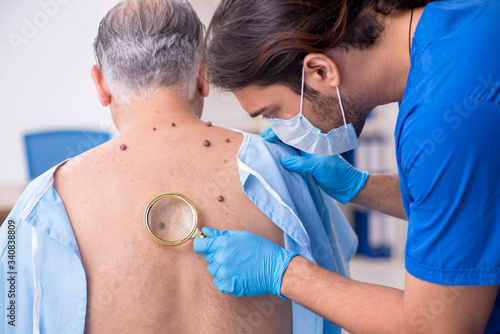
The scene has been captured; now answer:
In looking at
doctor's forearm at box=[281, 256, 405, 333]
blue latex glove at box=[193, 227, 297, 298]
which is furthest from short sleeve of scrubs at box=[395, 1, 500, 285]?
blue latex glove at box=[193, 227, 297, 298]

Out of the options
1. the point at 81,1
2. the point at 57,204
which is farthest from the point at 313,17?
the point at 81,1

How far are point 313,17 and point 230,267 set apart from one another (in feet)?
1.82

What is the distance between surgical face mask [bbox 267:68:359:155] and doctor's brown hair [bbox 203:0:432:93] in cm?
14

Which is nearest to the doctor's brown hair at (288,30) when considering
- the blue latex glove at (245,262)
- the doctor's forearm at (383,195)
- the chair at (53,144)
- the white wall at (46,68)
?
the blue latex glove at (245,262)

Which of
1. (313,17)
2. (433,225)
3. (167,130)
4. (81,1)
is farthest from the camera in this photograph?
(81,1)

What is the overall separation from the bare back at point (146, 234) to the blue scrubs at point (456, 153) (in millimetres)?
392

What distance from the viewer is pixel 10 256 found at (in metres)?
1.01

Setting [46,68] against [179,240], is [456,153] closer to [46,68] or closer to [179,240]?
[179,240]

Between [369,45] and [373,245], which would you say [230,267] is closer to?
[369,45]

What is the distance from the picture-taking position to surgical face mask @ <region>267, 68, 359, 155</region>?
3.73ft

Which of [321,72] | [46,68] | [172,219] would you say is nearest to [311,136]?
[321,72]

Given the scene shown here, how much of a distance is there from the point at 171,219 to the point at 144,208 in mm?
64

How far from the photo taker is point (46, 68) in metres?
3.36

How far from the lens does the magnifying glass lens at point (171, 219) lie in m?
1.00
